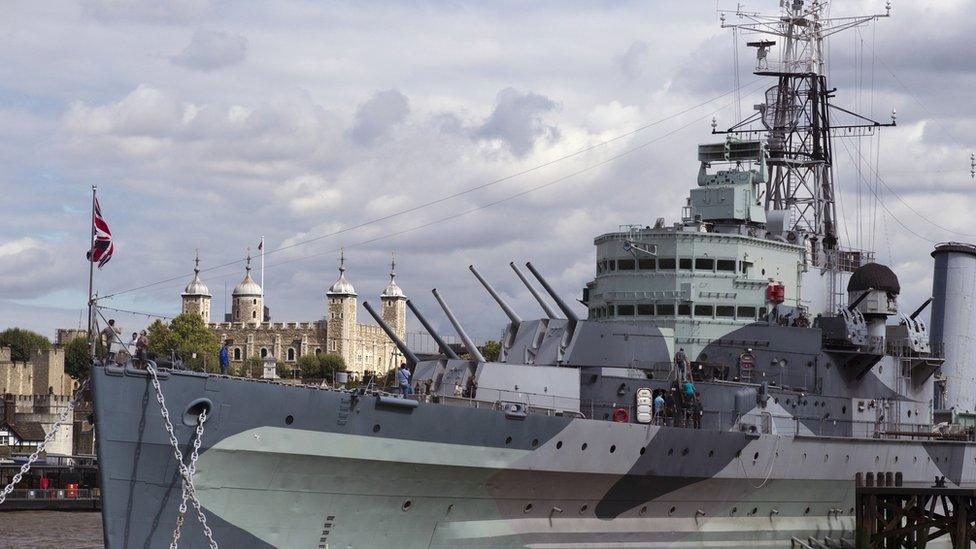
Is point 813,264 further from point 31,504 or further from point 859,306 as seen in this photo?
point 31,504

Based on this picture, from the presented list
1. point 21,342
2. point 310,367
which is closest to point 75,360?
point 21,342

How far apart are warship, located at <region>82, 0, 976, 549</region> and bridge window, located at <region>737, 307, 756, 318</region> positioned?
5 centimetres

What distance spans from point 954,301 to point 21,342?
116883 mm

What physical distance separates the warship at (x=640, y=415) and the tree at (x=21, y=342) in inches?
4359

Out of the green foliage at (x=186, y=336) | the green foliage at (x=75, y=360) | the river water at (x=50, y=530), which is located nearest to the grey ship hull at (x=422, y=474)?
the river water at (x=50, y=530)

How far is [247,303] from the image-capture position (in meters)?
185

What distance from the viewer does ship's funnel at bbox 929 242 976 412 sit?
37938 mm

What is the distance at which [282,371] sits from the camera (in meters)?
166

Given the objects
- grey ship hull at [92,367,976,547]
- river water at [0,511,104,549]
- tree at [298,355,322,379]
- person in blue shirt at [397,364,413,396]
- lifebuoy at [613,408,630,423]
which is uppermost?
tree at [298,355,322,379]

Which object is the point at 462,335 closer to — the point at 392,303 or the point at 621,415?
the point at 621,415

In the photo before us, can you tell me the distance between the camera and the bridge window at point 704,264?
31125mm

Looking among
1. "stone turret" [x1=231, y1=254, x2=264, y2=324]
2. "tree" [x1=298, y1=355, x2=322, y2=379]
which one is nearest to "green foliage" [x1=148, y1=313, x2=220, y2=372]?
"tree" [x1=298, y1=355, x2=322, y2=379]

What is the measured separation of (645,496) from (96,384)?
1059cm

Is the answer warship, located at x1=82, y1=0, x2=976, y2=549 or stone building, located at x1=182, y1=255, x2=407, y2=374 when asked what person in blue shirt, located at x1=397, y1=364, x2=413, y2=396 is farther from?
stone building, located at x1=182, y1=255, x2=407, y2=374
